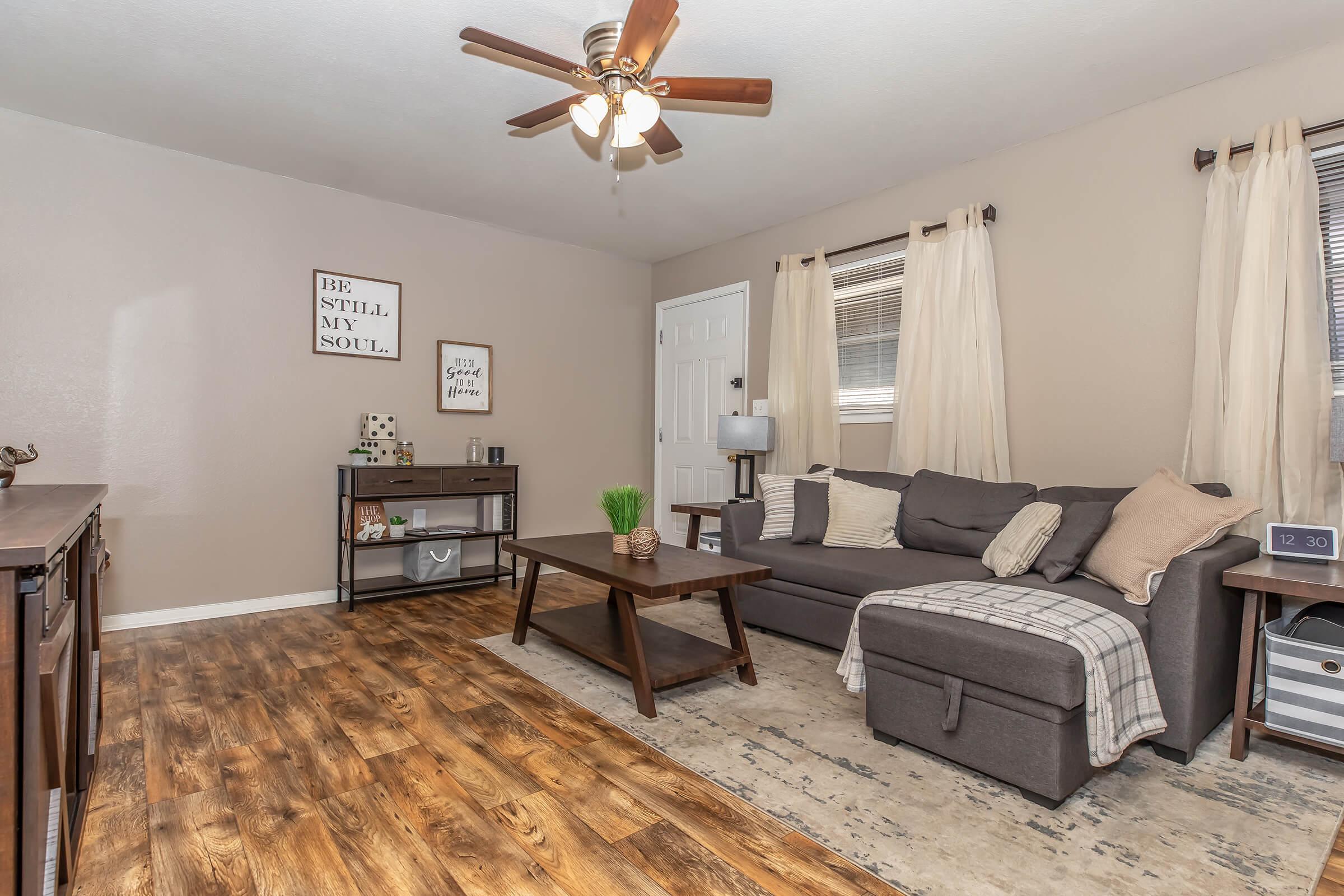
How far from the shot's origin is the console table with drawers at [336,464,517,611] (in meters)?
4.14

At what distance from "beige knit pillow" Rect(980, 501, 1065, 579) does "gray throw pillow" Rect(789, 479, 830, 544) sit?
3.18ft

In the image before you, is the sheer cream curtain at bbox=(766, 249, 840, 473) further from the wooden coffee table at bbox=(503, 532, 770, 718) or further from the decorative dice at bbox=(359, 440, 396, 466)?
the decorative dice at bbox=(359, 440, 396, 466)

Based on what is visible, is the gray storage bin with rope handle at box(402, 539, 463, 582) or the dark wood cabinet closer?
the dark wood cabinet

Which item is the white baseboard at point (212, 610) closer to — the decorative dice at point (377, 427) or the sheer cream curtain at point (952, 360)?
the decorative dice at point (377, 427)

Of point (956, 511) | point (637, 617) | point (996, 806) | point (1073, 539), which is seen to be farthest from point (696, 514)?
point (996, 806)

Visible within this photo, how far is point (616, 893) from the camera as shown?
61.0 inches

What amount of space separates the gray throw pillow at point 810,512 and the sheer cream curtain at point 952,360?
559 mm

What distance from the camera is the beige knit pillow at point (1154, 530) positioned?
2.35 meters

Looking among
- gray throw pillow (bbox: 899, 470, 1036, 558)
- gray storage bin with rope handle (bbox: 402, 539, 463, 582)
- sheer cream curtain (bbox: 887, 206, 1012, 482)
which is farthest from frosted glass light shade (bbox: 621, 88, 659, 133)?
gray storage bin with rope handle (bbox: 402, 539, 463, 582)

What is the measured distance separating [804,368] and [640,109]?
8.25ft

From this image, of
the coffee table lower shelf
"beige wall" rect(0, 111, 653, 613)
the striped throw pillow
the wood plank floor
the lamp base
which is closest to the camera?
the wood plank floor

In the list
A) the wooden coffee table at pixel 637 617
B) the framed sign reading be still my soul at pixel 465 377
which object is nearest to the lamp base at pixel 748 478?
the wooden coffee table at pixel 637 617

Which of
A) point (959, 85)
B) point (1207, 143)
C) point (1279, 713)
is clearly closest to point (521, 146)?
point (959, 85)

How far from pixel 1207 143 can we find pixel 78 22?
15.3 ft
